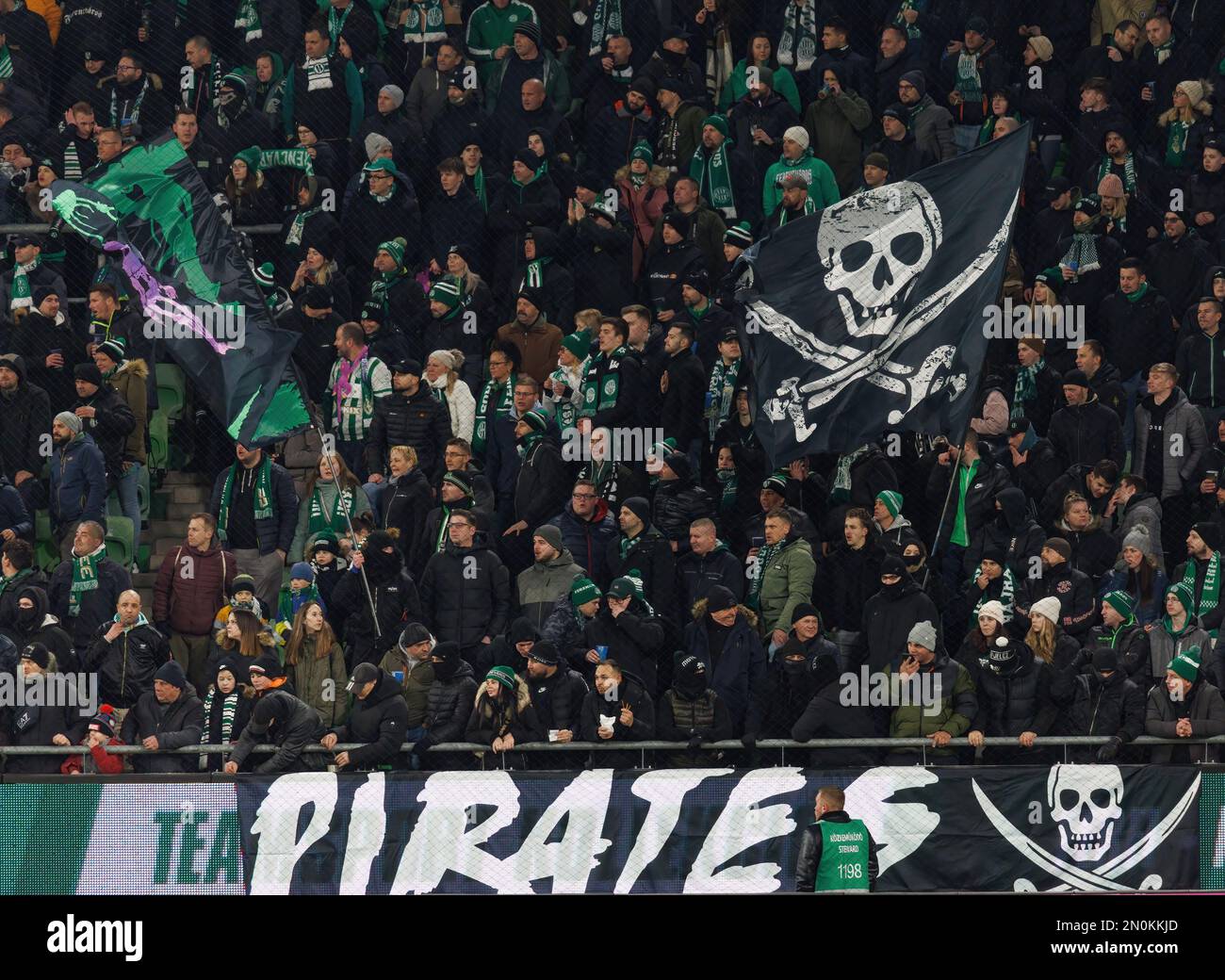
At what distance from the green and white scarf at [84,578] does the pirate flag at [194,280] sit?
120 centimetres

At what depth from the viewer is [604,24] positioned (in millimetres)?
21938

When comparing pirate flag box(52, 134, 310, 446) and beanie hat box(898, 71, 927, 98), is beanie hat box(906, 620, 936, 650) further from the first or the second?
beanie hat box(898, 71, 927, 98)

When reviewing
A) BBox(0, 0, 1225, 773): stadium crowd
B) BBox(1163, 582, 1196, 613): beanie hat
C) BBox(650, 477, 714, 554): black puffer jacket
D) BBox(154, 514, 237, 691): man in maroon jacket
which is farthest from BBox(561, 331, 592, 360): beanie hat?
BBox(1163, 582, 1196, 613): beanie hat

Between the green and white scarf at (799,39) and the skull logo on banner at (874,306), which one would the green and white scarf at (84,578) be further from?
the green and white scarf at (799,39)

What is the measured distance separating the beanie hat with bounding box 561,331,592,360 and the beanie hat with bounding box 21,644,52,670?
14.1 ft

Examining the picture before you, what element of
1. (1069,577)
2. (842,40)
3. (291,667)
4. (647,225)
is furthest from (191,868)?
(842,40)

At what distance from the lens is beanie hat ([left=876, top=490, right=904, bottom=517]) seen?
1717 cm

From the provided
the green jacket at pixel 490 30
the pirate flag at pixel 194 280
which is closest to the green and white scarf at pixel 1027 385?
the pirate flag at pixel 194 280

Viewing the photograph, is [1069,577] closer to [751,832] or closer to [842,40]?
[751,832]

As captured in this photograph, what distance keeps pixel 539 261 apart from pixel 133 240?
127 inches

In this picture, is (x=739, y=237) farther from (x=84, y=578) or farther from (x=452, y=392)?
(x=84, y=578)

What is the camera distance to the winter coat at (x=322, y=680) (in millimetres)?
16266

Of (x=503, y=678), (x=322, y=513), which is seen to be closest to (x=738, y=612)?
(x=503, y=678)

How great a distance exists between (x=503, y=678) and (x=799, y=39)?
797 centimetres
